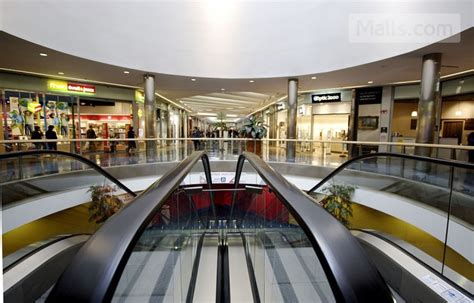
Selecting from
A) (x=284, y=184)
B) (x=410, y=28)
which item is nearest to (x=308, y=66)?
(x=410, y=28)

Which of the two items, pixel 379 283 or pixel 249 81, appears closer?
pixel 379 283

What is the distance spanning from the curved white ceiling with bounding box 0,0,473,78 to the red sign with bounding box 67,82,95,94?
4259mm

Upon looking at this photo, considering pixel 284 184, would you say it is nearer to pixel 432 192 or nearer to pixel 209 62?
pixel 432 192

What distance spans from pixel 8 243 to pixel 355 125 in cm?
1455

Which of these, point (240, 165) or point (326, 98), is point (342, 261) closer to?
point (240, 165)

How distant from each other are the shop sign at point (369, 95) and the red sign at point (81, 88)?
13155 mm

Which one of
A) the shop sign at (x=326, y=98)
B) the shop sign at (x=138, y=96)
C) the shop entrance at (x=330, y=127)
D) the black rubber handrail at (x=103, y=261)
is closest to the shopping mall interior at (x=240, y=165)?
the black rubber handrail at (x=103, y=261)

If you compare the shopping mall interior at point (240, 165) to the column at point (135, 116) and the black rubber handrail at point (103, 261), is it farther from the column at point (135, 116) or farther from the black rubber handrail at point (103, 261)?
the column at point (135, 116)

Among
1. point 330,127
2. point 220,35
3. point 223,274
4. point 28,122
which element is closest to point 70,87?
point 28,122

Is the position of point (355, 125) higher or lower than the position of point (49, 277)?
higher

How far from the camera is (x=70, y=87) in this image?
35.6 feet

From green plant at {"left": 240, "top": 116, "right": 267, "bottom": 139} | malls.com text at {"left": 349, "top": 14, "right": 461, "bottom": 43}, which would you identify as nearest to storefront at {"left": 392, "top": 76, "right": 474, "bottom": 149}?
malls.com text at {"left": 349, "top": 14, "right": 461, "bottom": 43}

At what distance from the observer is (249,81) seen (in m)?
10.3

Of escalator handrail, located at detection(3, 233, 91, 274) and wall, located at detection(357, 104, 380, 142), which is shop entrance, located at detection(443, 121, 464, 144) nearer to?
wall, located at detection(357, 104, 380, 142)
